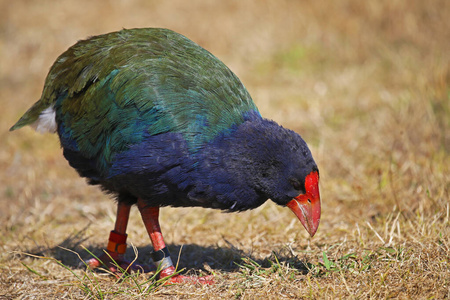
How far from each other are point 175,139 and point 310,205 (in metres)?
0.70

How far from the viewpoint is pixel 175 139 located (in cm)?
231

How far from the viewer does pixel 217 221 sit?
11.7ft

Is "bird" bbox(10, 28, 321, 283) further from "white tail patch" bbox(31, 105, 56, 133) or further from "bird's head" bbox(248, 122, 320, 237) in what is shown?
"white tail patch" bbox(31, 105, 56, 133)

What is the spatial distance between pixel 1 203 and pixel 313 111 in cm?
303

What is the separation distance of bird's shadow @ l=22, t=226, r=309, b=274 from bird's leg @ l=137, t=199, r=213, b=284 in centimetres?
6

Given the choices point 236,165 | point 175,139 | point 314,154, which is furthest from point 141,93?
point 314,154

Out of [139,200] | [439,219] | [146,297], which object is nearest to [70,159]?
[139,200]

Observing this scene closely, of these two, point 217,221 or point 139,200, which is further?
point 217,221

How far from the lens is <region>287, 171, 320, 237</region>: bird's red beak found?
2.35 metres

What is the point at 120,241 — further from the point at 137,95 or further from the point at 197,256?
the point at 137,95

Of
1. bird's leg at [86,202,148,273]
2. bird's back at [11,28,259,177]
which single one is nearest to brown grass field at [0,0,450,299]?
bird's leg at [86,202,148,273]

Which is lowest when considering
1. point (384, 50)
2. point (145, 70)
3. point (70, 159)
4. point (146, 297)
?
point (146, 297)

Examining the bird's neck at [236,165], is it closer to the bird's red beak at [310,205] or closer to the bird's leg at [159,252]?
the bird's red beak at [310,205]

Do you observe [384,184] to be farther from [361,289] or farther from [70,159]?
[70,159]
